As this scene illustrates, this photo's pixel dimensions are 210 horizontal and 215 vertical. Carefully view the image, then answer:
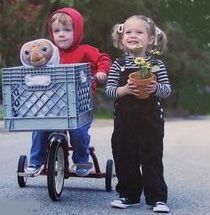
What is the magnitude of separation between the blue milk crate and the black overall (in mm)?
345

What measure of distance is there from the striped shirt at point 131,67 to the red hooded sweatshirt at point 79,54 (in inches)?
22.2

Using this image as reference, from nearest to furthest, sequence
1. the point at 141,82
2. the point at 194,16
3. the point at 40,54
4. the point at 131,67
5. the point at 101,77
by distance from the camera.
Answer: the point at 141,82, the point at 131,67, the point at 40,54, the point at 101,77, the point at 194,16

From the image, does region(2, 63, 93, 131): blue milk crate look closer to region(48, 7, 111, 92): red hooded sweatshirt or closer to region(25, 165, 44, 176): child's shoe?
region(48, 7, 111, 92): red hooded sweatshirt

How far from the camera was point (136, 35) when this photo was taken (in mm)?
5125

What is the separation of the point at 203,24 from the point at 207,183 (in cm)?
2984

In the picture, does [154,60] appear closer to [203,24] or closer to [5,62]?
[5,62]

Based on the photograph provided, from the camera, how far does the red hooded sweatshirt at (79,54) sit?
576cm

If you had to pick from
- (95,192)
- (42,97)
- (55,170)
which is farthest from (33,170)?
(42,97)

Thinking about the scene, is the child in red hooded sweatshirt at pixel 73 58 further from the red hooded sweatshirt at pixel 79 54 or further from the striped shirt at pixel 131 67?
the striped shirt at pixel 131 67

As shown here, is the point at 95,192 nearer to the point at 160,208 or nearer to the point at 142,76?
the point at 160,208

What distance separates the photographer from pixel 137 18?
17.0 feet

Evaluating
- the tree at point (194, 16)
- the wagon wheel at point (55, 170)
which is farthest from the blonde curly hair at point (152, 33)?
the tree at point (194, 16)

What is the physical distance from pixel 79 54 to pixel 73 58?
65mm

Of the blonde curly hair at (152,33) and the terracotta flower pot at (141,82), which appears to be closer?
the terracotta flower pot at (141,82)
